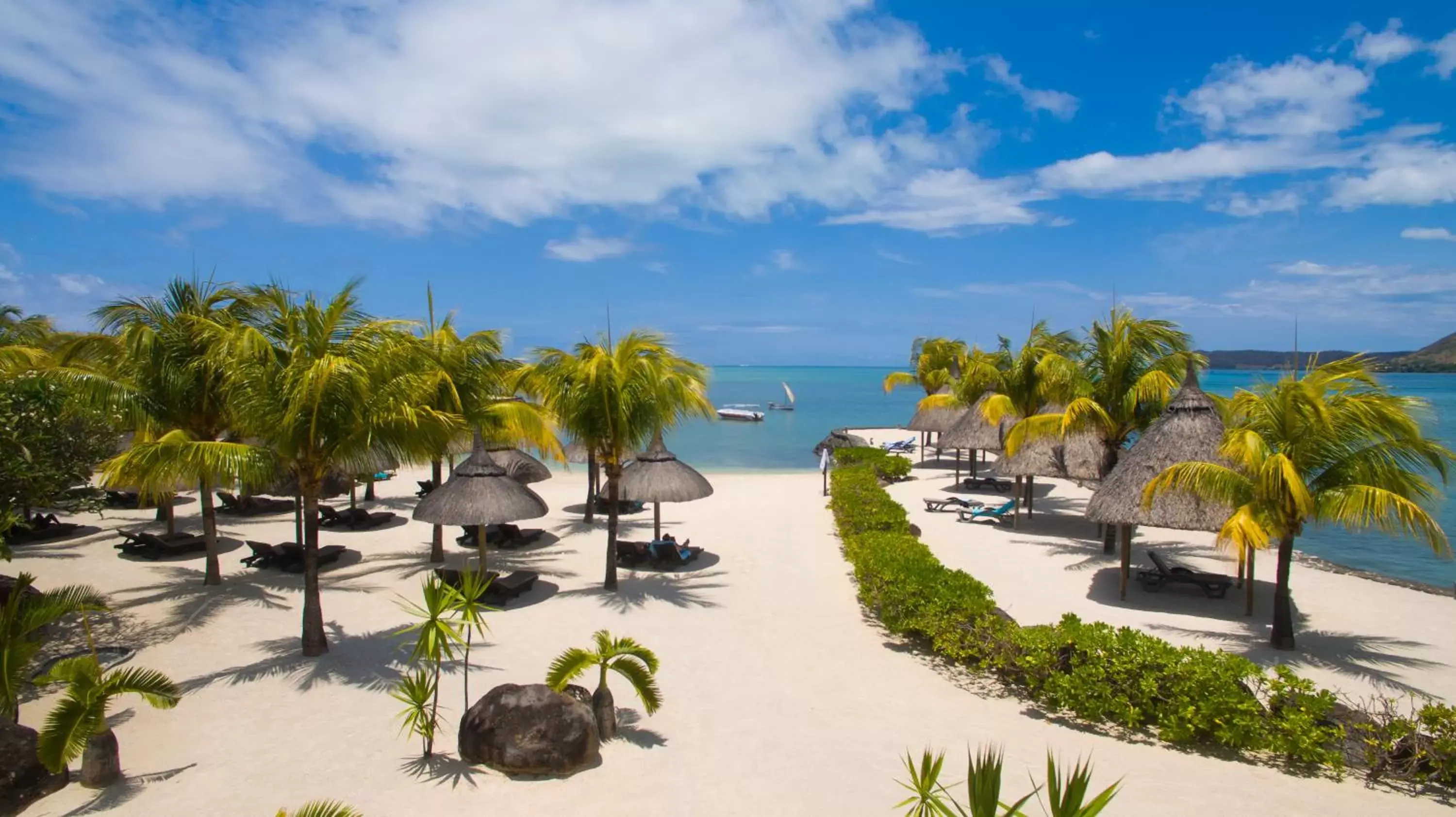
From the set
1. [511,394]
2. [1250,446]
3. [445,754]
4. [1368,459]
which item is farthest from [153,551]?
[1368,459]

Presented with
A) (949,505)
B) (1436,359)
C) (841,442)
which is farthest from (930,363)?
(1436,359)

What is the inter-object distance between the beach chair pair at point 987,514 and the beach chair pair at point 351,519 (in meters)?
13.5

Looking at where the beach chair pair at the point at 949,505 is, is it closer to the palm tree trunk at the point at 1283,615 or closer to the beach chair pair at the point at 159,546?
the palm tree trunk at the point at 1283,615

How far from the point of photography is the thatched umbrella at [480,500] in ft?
37.1

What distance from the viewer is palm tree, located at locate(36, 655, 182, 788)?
18.3 feet

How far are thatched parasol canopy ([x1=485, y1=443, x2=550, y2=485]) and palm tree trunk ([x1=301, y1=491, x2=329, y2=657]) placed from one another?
7661 millimetres

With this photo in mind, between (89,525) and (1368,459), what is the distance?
22.7 meters

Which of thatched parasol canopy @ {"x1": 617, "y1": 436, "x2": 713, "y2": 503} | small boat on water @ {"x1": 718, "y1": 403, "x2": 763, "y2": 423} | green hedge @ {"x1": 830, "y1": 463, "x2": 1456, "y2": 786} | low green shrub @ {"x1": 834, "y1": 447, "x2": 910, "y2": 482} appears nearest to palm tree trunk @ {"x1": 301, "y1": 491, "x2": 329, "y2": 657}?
thatched parasol canopy @ {"x1": 617, "y1": 436, "x2": 713, "y2": 503}

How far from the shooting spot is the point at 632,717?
735cm

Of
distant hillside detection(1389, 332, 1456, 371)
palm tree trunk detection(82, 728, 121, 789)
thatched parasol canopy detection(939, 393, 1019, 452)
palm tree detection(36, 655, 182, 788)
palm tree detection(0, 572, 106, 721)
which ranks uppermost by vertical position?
distant hillside detection(1389, 332, 1456, 371)

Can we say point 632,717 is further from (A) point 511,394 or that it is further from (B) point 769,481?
(B) point 769,481

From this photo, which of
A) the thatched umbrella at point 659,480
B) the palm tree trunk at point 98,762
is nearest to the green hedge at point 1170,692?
the thatched umbrella at point 659,480

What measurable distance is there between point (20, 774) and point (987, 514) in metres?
17.0

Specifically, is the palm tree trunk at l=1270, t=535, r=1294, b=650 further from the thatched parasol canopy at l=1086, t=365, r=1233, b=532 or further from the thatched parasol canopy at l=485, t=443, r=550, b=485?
the thatched parasol canopy at l=485, t=443, r=550, b=485
